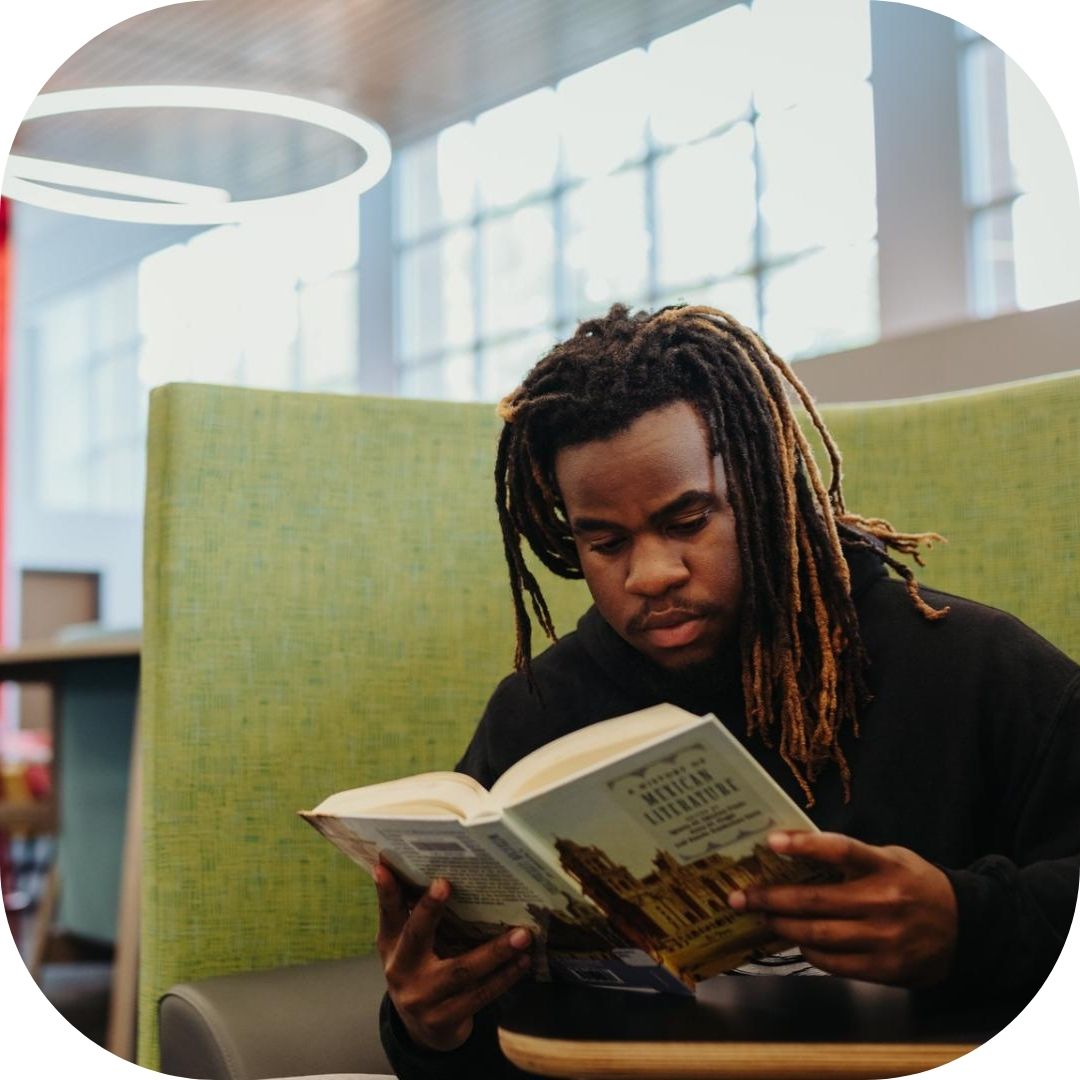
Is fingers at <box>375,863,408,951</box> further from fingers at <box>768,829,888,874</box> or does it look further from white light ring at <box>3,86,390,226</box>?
white light ring at <box>3,86,390,226</box>

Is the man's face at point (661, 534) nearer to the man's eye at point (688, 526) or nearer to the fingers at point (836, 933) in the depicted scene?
the man's eye at point (688, 526)

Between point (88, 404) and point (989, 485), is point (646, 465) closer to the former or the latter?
point (989, 485)

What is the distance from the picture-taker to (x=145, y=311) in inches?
245

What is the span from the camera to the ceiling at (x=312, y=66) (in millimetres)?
3201

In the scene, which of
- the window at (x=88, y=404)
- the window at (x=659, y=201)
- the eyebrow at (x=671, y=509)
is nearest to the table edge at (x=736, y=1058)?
the eyebrow at (x=671, y=509)

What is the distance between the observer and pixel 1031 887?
774 millimetres

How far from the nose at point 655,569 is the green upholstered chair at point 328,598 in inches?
16.8

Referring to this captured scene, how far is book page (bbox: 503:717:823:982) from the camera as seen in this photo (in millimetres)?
649

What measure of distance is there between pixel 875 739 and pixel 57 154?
3.99 m

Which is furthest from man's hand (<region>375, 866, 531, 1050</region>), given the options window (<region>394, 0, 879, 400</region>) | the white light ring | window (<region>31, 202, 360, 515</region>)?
window (<region>31, 202, 360, 515</region>)

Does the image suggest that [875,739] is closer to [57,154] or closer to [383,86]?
[383,86]

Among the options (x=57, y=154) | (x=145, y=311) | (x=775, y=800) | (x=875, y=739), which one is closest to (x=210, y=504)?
(x=875, y=739)

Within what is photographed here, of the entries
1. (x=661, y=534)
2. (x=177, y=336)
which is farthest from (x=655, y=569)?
(x=177, y=336)

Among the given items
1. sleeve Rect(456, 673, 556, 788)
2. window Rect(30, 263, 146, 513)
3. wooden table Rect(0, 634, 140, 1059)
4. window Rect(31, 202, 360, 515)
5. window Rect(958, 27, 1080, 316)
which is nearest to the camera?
sleeve Rect(456, 673, 556, 788)
